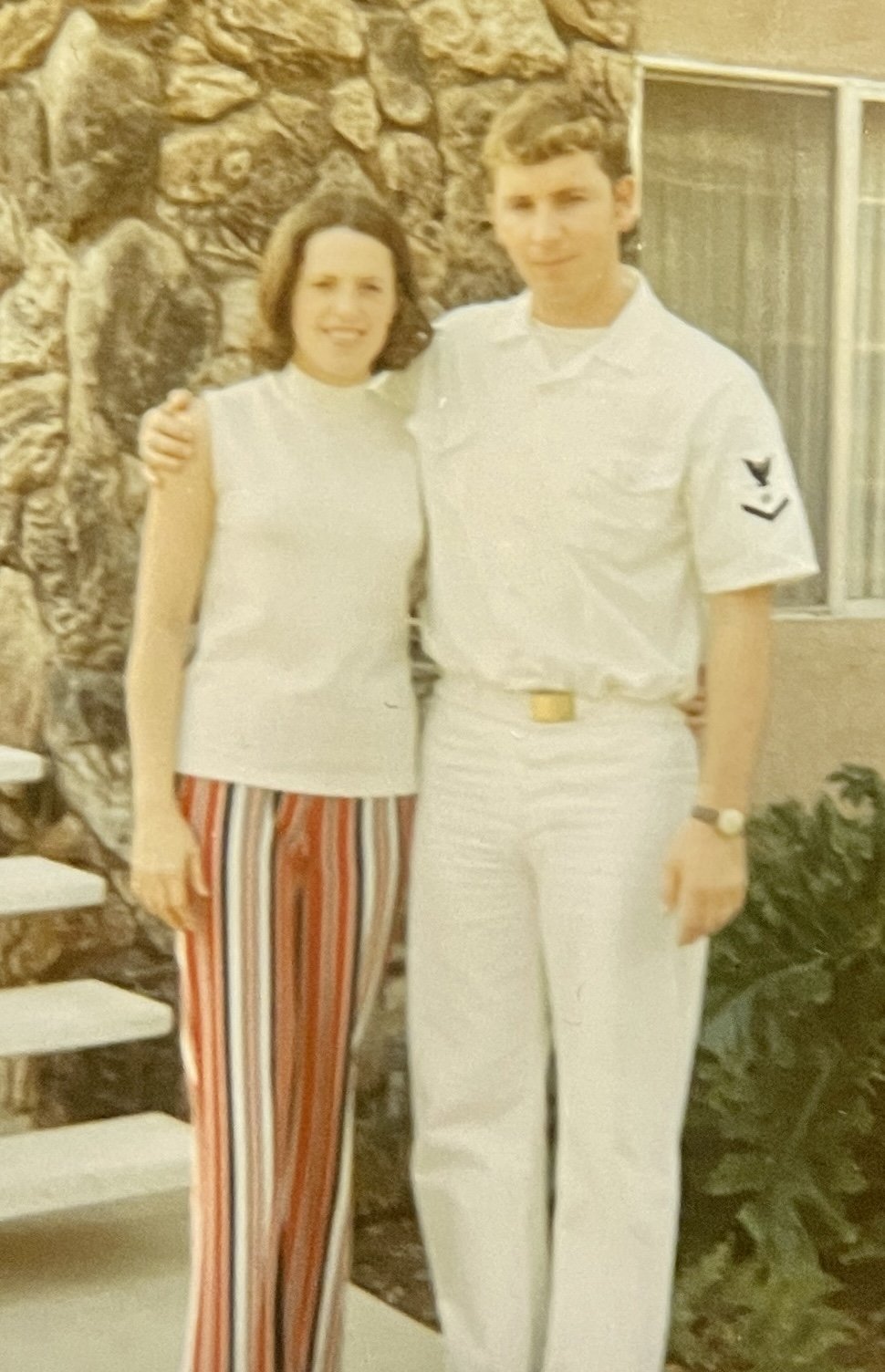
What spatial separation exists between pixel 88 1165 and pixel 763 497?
1.95m

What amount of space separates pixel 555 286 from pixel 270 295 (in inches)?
15.6

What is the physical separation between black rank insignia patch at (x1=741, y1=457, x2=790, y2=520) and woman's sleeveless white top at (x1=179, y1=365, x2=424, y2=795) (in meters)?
0.49

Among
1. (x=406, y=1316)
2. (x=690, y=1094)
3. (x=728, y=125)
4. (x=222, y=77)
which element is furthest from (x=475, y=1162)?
(x=728, y=125)

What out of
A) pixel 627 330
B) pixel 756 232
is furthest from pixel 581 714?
pixel 756 232

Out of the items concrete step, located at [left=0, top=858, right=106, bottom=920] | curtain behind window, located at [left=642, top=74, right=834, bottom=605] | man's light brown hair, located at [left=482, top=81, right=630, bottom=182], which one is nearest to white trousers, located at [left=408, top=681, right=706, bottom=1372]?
man's light brown hair, located at [left=482, top=81, right=630, bottom=182]

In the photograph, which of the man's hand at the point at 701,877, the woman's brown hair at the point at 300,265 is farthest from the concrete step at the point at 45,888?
the man's hand at the point at 701,877

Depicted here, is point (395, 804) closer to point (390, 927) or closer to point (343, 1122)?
point (390, 927)

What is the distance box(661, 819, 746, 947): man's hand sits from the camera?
312 cm

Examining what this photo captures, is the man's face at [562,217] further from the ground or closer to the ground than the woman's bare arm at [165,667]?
further from the ground

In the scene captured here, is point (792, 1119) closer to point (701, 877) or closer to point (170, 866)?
point (701, 877)

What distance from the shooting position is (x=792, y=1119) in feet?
14.8

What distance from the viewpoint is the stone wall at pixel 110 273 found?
4473mm

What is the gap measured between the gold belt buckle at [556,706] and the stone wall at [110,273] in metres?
1.55

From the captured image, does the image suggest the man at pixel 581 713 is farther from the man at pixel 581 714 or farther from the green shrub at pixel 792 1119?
the green shrub at pixel 792 1119
